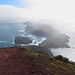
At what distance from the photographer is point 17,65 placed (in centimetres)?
1653

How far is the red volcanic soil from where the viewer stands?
15.1m

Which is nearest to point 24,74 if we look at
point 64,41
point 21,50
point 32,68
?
point 32,68

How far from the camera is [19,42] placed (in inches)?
5763

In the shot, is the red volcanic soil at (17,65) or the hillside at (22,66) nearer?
the red volcanic soil at (17,65)

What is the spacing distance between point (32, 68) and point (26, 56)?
10.9 ft

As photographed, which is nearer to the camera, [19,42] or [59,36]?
[19,42]

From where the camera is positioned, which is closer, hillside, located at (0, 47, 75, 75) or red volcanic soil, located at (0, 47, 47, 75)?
red volcanic soil, located at (0, 47, 47, 75)

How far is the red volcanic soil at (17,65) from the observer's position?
15.1m

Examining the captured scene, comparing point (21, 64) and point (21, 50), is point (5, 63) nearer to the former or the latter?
point (21, 64)

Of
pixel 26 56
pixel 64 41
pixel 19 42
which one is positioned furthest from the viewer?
pixel 64 41

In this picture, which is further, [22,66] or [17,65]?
[17,65]

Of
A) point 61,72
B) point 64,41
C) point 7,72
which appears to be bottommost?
point 64,41

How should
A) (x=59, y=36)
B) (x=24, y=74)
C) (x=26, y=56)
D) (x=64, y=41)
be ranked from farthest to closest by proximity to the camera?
(x=59, y=36), (x=64, y=41), (x=26, y=56), (x=24, y=74)

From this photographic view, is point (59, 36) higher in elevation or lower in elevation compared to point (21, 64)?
lower
